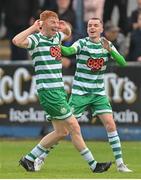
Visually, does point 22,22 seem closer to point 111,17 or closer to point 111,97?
point 111,17

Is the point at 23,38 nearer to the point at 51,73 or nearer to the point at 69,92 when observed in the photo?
the point at 51,73

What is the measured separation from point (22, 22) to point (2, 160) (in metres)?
7.05

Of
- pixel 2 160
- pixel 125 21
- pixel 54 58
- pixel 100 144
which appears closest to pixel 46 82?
pixel 54 58

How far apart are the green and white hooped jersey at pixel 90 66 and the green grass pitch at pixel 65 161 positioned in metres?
1.16

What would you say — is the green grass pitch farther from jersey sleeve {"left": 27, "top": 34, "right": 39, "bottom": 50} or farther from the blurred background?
jersey sleeve {"left": 27, "top": 34, "right": 39, "bottom": 50}

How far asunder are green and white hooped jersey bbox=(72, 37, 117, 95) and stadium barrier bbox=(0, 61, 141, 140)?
527cm

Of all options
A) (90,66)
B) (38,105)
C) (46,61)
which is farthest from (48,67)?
(38,105)

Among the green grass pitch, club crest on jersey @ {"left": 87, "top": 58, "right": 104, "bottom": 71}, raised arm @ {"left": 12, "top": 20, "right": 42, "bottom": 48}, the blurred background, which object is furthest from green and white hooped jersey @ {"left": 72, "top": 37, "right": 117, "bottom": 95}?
the blurred background

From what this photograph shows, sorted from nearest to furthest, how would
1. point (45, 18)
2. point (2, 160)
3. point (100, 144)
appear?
point (45, 18) → point (2, 160) → point (100, 144)

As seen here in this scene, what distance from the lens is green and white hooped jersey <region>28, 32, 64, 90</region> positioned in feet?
43.8

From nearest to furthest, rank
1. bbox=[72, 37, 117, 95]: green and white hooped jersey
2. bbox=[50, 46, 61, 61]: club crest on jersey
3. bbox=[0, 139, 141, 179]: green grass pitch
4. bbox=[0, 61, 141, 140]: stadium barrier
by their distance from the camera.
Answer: bbox=[0, 139, 141, 179]: green grass pitch
bbox=[50, 46, 61, 61]: club crest on jersey
bbox=[72, 37, 117, 95]: green and white hooped jersey
bbox=[0, 61, 141, 140]: stadium barrier

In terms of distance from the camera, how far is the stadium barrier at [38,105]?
63.5 ft

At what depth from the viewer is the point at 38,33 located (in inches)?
533

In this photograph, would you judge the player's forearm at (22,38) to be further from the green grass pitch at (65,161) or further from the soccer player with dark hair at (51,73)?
the green grass pitch at (65,161)
